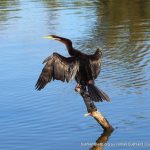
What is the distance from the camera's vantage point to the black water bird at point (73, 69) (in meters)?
10.9

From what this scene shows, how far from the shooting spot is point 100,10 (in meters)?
33.2

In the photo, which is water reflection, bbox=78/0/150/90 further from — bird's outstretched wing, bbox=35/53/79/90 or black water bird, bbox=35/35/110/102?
bird's outstretched wing, bbox=35/53/79/90

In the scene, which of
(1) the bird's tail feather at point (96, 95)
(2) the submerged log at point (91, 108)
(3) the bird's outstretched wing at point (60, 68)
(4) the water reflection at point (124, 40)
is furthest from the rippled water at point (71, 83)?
(3) the bird's outstretched wing at point (60, 68)

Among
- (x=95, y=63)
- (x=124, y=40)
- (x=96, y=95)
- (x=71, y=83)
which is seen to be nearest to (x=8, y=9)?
(x=124, y=40)

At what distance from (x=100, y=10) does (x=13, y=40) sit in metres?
10.4

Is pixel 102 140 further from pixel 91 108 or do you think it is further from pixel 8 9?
pixel 8 9

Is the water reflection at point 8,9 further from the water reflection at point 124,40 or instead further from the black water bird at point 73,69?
the black water bird at point 73,69

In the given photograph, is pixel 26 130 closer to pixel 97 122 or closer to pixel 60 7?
pixel 97 122

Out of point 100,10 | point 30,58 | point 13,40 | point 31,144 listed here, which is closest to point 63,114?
point 31,144

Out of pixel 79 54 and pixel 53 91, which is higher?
pixel 79 54

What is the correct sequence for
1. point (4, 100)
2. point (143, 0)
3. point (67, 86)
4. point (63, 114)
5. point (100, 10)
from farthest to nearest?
1. point (143, 0)
2. point (100, 10)
3. point (67, 86)
4. point (4, 100)
5. point (63, 114)

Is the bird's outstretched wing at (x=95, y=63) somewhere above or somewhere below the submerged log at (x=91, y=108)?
above

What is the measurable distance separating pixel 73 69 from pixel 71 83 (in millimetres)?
5097

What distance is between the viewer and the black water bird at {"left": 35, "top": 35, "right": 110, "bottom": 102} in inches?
430
